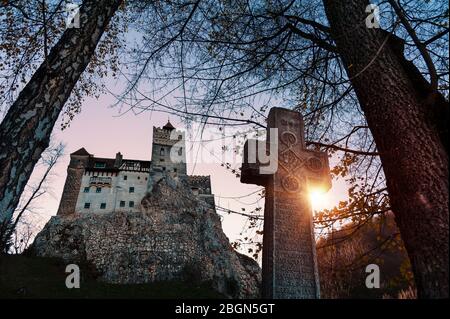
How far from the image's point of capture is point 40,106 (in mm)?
3051

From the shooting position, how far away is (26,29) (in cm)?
524

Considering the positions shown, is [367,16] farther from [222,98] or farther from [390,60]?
[222,98]

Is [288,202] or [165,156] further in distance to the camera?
[165,156]

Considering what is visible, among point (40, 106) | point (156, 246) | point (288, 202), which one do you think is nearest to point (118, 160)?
point (156, 246)

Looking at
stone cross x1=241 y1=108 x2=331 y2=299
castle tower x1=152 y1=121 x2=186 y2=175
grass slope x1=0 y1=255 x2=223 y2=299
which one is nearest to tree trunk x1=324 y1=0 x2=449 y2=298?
stone cross x1=241 y1=108 x2=331 y2=299

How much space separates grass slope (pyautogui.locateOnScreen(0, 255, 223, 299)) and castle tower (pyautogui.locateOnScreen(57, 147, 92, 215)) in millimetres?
12515

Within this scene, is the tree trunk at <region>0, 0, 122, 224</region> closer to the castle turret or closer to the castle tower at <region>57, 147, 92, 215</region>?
the castle turret

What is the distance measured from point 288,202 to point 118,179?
1745 inches

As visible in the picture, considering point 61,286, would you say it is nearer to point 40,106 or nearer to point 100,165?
point 40,106

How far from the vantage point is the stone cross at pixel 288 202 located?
13.5 feet

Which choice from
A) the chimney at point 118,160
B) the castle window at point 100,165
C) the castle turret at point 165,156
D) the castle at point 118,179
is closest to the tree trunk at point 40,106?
the castle at point 118,179

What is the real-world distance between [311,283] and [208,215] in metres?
37.3

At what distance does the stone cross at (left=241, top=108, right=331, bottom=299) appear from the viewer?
411 cm
